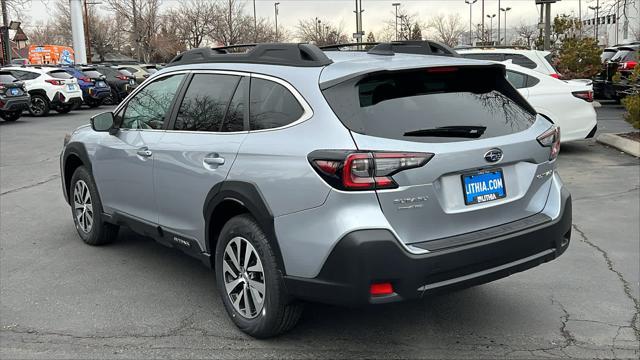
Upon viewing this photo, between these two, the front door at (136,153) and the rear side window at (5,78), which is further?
the rear side window at (5,78)

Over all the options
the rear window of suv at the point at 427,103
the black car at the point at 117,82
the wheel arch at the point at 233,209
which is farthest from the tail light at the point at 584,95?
the black car at the point at 117,82

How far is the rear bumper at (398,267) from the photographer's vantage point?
3.13 metres

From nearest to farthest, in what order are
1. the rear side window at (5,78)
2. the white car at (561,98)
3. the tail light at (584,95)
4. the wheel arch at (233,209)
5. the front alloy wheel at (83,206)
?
the wheel arch at (233,209) < the front alloy wheel at (83,206) < the white car at (561,98) < the tail light at (584,95) < the rear side window at (5,78)

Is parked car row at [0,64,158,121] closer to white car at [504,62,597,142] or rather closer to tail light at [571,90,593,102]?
white car at [504,62,597,142]

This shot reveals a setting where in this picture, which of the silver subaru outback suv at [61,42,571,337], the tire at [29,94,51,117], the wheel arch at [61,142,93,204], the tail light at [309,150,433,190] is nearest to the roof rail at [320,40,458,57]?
the silver subaru outback suv at [61,42,571,337]

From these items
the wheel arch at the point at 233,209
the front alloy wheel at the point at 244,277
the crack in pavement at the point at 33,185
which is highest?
the wheel arch at the point at 233,209

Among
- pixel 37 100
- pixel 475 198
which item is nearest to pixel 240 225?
pixel 475 198

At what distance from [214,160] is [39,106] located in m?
20.6

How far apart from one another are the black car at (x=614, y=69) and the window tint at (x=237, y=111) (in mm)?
15065

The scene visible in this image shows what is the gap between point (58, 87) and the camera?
22.2 metres

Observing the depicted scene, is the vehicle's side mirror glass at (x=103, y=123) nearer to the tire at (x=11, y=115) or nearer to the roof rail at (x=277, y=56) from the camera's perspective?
the roof rail at (x=277, y=56)

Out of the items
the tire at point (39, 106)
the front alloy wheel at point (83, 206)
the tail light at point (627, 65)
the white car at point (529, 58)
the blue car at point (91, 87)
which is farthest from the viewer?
the blue car at point (91, 87)

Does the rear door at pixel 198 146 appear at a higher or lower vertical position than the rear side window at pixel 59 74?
lower

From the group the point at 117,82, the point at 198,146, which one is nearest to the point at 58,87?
the point at 117,82
